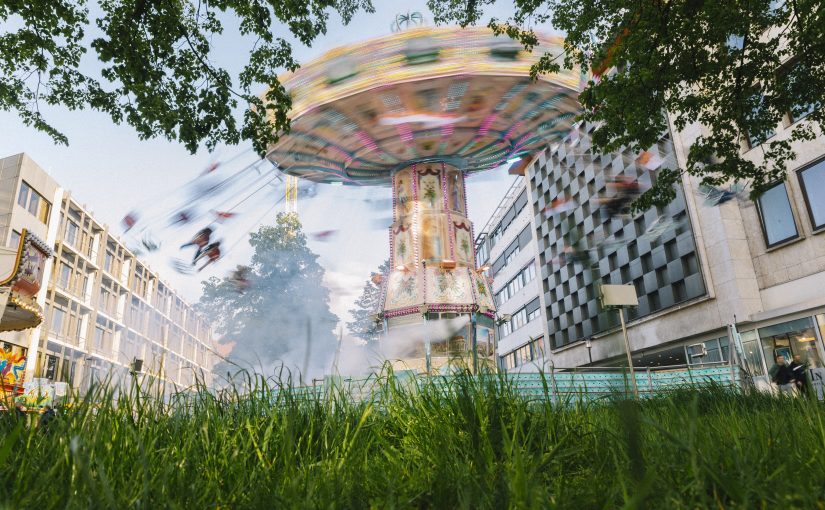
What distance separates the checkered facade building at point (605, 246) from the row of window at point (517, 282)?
4035mm

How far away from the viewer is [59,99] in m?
8.34

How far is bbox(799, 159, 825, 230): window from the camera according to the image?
61.2ft

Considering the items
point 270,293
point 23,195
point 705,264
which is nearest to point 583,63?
point 705,264

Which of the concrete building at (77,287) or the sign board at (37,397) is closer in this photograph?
the sign board at (37,397)

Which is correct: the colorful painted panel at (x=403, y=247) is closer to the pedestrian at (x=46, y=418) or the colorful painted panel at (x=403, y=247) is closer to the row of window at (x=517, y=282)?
the pedestrian at (x=46, y=418)

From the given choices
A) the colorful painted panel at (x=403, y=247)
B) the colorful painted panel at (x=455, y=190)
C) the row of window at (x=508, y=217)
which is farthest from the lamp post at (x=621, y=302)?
the row of window at (x=508, y=217)

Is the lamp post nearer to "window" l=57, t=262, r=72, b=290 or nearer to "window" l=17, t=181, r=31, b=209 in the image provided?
"window" l=17, t=181, r=31, b=209

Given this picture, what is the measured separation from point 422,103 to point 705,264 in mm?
14486

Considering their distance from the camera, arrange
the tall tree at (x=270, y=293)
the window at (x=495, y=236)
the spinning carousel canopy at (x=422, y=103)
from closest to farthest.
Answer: the spinning carousel canopy at (x=422, y=103) → the tall tree at (x=270, y=293) → the window at (x=495, y=236)

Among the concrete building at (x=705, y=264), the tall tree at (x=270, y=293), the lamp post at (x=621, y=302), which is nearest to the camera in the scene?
the lamp post at (x=621, y=302)

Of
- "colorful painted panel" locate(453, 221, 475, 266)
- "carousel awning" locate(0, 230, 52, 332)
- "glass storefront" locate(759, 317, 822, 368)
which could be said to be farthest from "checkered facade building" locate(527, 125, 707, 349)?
"carousel awning" locate(0, 230, 52, 332)

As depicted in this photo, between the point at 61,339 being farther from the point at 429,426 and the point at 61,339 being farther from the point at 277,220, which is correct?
the point at 429,426

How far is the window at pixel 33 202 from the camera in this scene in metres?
31.4

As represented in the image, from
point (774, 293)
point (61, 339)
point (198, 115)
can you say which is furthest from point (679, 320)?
point (61, 339)
